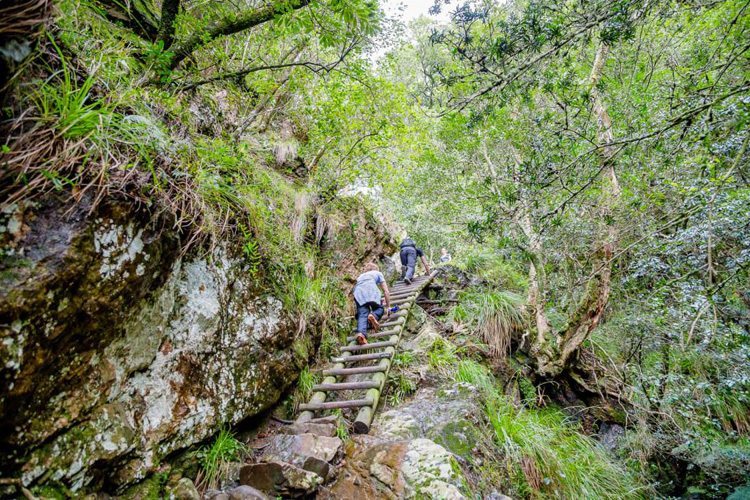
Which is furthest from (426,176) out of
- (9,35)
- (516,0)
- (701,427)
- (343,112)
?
(9,35)

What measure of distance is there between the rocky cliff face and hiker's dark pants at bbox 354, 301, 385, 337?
82.7 inches

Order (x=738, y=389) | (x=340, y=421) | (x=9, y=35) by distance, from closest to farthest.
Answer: (x=9, y=35)
(x=340, y=421)
(x=738, y=389)

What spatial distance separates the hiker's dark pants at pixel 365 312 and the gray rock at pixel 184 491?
121 inches

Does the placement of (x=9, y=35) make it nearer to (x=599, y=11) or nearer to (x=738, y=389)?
(x=599, y=11)

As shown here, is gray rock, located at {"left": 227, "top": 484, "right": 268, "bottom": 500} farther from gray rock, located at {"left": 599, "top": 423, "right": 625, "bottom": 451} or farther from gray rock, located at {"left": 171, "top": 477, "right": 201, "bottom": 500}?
gray rock, located at {"left": 599, "top": 423, "right": 625, "bottom": 451}

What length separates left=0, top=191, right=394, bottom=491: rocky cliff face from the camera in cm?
169

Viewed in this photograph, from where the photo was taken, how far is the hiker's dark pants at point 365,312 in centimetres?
534

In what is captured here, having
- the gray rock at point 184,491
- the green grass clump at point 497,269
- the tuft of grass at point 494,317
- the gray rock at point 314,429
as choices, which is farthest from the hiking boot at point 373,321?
the green grass clump at point 497,269

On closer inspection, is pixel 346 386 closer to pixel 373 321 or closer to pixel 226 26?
pixel 373 321

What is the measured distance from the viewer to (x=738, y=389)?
168 inches

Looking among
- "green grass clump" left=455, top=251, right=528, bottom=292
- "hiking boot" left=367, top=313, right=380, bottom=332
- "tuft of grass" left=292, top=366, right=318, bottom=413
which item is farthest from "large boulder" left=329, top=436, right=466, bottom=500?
"green grass clump" left=455, top=251, right=528, bottom=292

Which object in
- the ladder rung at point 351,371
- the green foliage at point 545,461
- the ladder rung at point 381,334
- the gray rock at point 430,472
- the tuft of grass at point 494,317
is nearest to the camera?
the gray rock at point 430,472

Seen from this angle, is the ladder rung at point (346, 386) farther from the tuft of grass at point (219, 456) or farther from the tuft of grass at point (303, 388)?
the tuft of grass at point (219, 456)

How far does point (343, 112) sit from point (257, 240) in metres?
3.17
